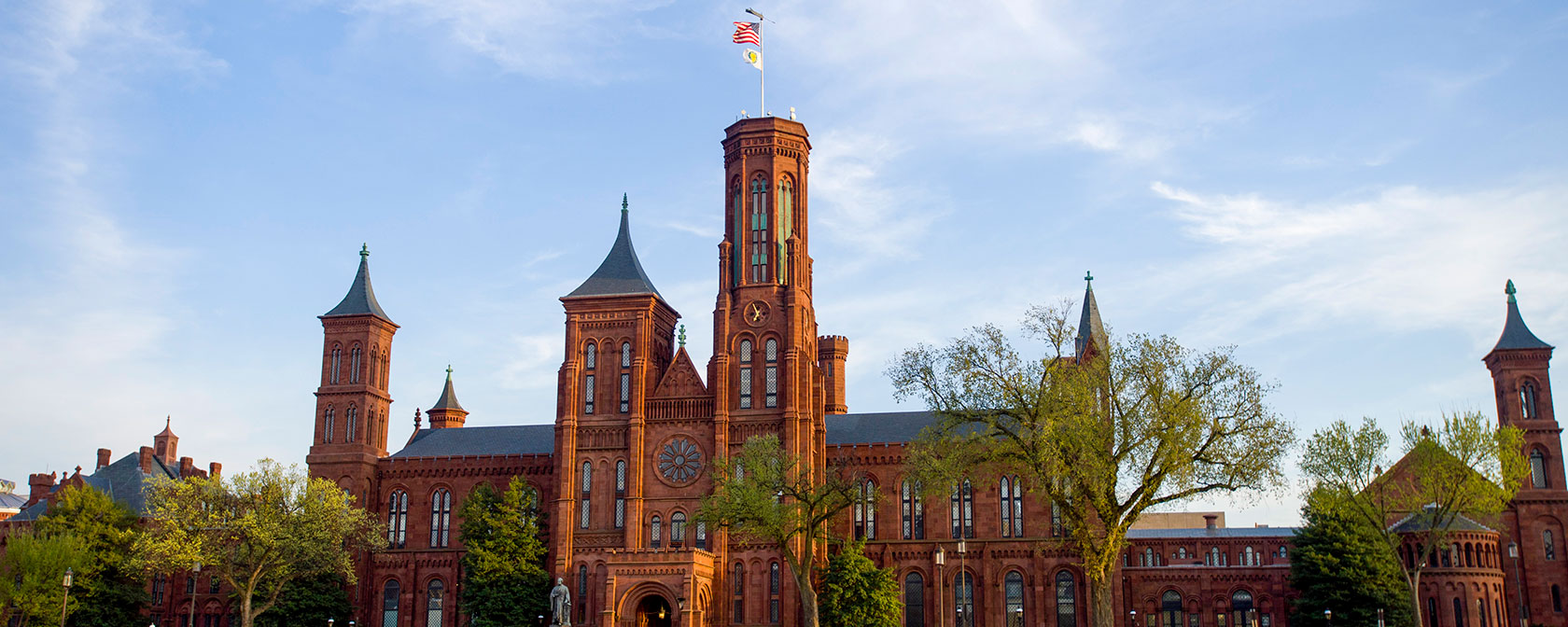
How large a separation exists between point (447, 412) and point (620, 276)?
22.6m

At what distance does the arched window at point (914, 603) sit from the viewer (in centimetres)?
7356

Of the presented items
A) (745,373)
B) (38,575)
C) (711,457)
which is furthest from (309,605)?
(745,373)

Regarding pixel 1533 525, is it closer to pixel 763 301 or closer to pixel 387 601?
pixel 763 301

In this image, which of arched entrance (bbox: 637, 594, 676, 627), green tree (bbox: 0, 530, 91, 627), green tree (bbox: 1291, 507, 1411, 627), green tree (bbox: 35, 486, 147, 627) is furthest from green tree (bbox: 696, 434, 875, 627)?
green tree (bbox: 0, 530, 91, 627)

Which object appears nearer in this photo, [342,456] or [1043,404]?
[1043,404]

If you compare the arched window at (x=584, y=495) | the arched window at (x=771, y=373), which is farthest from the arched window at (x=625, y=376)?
the arched window at (x=771, y=373)

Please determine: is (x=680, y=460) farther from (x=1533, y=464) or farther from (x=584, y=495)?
(x=1533, y=464)

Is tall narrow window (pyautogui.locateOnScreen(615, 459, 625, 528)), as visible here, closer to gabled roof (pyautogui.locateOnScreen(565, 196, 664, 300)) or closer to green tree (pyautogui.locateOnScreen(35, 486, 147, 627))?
gabled roof (pyautogui.locateOnScreen(565, 196, 664, 300))

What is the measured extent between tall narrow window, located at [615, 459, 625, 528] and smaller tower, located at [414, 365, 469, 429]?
938 inches

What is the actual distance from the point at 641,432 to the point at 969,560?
783 inches

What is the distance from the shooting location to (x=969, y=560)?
242 ft

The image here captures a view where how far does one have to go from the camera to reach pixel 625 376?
242 ft

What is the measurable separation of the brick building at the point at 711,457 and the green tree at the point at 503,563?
1761mm

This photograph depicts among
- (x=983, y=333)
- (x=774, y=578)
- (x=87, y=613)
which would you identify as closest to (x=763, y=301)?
(x=774, y=578)
